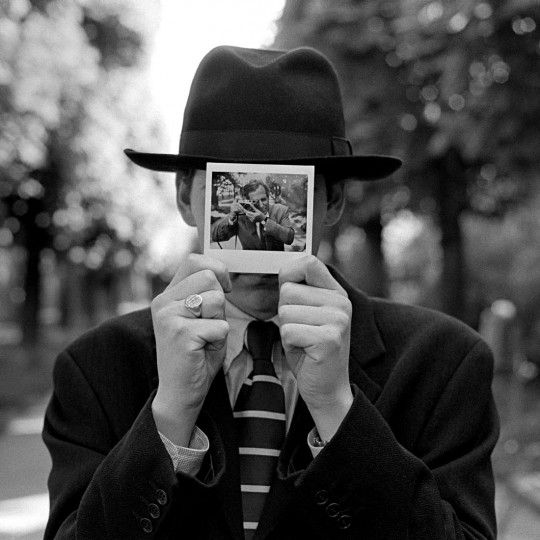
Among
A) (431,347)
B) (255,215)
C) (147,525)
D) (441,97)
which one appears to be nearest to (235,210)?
(255,215)

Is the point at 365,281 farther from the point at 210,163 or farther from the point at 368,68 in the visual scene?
the point at 210,163

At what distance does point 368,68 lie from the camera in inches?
477

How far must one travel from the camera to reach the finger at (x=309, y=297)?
190cm

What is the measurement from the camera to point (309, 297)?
190 cm

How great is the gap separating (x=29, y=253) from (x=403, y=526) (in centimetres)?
1803

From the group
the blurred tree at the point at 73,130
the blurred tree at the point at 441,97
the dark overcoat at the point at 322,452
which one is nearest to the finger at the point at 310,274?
the dark overcoat at the point at 322,452

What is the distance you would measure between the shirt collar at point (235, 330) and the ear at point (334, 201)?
359mm

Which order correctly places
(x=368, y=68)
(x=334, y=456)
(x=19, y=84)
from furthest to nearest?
(x=368, y=68) < (x=19, y=84) < (x=334, y=456)

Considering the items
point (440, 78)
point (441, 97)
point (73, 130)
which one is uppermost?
point (73, 130)

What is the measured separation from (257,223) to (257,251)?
0.07 metres

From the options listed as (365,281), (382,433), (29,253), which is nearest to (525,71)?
(382,433)

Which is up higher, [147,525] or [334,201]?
[334,201]

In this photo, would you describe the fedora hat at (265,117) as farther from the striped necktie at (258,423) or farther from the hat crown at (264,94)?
the striped necktie at (258,423)

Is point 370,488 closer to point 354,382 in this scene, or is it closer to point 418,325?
point 354,382
